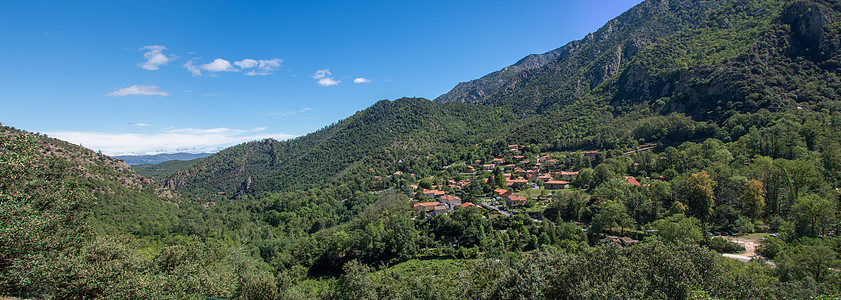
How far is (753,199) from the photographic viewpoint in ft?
110

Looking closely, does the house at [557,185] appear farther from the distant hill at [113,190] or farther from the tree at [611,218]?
the distant hill at [113,190]

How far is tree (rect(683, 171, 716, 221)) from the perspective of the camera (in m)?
35.1

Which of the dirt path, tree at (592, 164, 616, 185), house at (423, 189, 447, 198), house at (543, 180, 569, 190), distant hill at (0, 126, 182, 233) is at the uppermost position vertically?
distant hill at (0, 126, 182, 233)

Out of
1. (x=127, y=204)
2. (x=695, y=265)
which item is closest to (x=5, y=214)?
(x=695, y=265)

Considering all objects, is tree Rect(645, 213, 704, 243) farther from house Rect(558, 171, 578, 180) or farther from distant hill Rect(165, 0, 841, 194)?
distant hill Rect(165, 0, 841, 194)

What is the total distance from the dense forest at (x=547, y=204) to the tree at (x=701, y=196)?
0.22 metres

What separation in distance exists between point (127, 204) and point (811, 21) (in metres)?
143

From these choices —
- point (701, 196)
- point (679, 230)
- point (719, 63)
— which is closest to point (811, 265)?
point (679, 230)

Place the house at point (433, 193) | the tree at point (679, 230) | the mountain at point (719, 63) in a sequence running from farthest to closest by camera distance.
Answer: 1. the mountain at point (719, 63)
2. the house at point (433, 193)
3. the tree at point (679, 230)

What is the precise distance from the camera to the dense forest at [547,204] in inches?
571

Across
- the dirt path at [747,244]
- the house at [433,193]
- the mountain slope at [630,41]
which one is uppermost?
the mountain slope at [630,41]

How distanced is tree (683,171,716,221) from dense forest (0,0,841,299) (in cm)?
22

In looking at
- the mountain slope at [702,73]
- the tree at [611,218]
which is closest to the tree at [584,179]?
the tree at [611,218]

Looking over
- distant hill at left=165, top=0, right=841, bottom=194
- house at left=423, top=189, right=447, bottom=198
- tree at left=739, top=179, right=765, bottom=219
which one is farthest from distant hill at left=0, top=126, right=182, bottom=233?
tree at left=739, top=179, right=765, bottom=219
